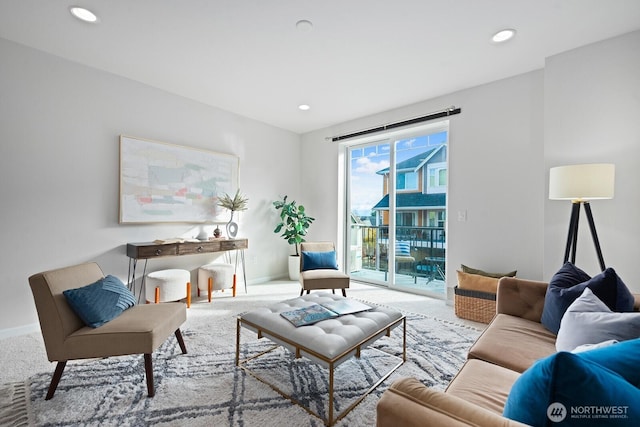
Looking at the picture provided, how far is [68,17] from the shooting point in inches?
87.2

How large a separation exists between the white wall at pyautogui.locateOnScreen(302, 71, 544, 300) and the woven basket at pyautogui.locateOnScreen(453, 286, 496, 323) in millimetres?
513

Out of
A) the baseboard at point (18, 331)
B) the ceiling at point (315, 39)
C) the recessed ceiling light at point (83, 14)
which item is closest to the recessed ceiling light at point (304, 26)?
the ceiling at point (315, 39)

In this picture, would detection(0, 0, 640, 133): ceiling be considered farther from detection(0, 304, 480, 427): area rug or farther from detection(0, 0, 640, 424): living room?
detection(0, 304, 480, 427): area rug

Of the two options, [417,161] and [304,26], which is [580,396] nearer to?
[304,26]

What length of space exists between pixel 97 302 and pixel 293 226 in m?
3.06

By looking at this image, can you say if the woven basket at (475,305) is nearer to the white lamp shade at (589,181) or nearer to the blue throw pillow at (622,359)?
the white lamp shade at (589,181)

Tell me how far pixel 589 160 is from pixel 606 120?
0.34 m

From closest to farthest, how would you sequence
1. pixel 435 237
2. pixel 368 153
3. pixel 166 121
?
→ 1. pixel 166 121
2. pixel 435 237
3. pixel 368 153

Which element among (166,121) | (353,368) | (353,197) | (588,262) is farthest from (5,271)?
(588,262)

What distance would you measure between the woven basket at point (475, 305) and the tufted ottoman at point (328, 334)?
1234 mm

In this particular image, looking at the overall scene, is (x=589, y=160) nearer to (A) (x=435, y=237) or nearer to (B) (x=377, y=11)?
(A) (x=435, y=237)

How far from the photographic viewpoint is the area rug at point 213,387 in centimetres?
155

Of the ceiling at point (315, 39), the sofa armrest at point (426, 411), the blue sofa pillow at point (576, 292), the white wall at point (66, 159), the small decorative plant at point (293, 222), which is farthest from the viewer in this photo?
the small decorative plant at point (293, 222)

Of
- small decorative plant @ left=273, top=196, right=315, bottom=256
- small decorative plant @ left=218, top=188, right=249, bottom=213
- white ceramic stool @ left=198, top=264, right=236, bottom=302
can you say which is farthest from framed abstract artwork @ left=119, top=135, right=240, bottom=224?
small decorative plant @ left=273, top=196, right=315, bottom=256
